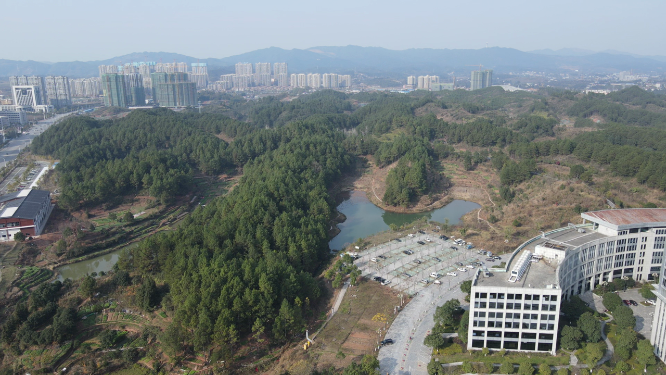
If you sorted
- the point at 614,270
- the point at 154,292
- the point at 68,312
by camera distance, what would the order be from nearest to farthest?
the point at 68,312, the point at 154,292, the point at 614,270

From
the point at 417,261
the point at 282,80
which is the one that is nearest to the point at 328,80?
the point at 282,80

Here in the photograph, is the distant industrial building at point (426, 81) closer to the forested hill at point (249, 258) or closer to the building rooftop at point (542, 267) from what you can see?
the forested hill at point (249, 258)

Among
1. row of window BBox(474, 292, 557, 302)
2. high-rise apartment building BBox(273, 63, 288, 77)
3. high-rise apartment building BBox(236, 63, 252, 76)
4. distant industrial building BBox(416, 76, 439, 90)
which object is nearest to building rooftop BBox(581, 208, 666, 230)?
row of window BBox(474, 292, 557, 302)

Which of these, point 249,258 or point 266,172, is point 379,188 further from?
point 249,258

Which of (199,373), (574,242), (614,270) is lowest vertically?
(199,373)

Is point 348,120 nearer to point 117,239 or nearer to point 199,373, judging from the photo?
point 117,239

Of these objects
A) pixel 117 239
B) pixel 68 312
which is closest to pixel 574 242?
pixel 68 312

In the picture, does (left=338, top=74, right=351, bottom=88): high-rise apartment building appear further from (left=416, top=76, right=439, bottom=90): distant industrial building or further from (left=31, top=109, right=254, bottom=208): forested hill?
(left=31, top=109, right=254, bottom=208): forested hill
